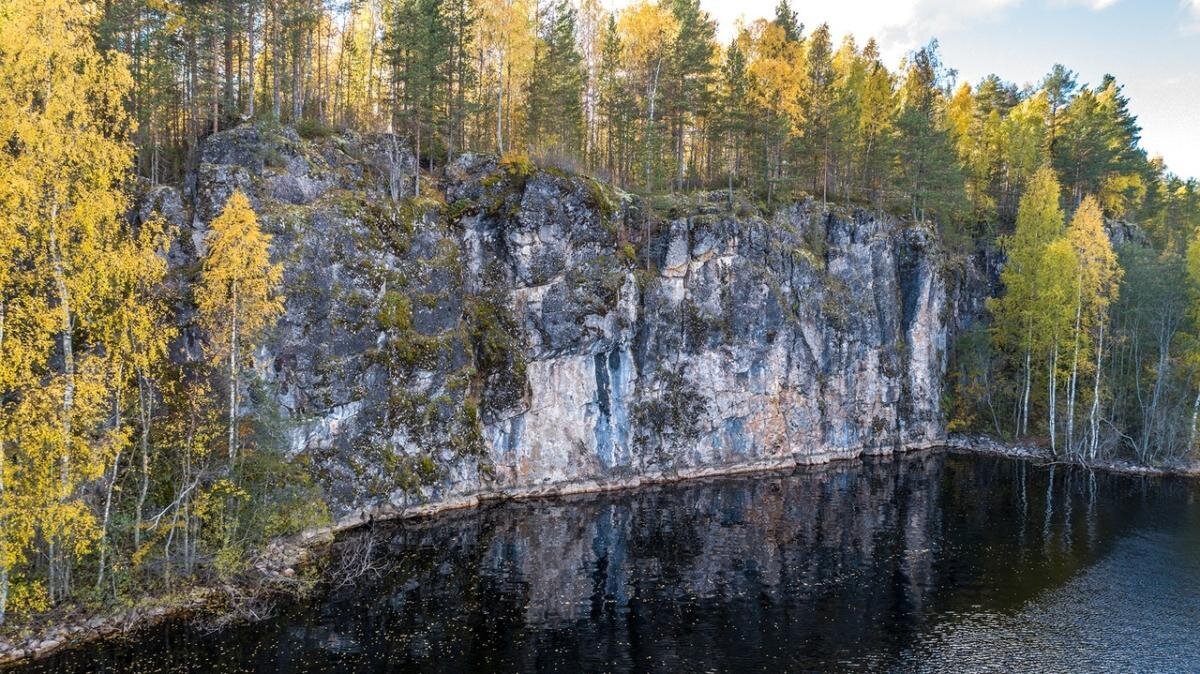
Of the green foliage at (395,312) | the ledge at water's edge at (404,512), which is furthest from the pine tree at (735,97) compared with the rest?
the green foliage at (395,312)

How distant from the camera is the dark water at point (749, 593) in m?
23.4

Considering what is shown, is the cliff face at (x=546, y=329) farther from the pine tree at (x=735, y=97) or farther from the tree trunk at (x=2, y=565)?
the tree trunk at (x=2, y=565)

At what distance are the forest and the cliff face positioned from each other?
3699 millimetres

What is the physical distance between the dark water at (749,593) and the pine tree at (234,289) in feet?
28.2

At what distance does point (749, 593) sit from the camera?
2942 centimetres

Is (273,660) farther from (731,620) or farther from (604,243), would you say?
(604,243)

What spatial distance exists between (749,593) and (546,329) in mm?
21976

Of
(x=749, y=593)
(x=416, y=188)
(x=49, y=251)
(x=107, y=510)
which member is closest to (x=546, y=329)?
(x=416, y=188)

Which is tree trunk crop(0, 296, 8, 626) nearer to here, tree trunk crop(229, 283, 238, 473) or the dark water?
the dark water

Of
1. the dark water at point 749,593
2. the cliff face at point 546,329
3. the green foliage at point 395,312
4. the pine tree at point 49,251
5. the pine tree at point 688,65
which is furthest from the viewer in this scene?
the pine tree at point 688,65

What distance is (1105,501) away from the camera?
44312 mm

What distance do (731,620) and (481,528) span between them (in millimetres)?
15431

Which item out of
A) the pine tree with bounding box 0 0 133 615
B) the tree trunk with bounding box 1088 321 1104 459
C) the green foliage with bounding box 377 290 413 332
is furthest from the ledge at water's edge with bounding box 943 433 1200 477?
the pine tree with bounding box 0 0 133 615

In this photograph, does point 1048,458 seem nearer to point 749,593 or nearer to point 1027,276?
point 1027,276
